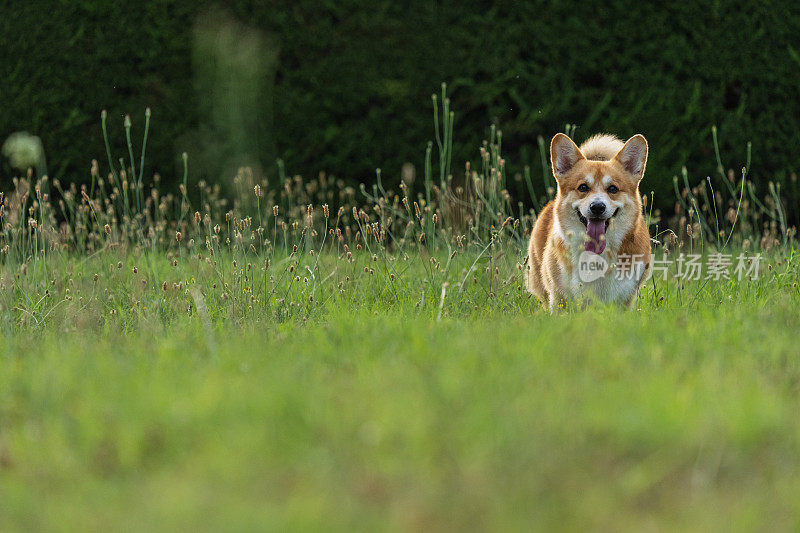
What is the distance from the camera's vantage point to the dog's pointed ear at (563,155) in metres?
5.25

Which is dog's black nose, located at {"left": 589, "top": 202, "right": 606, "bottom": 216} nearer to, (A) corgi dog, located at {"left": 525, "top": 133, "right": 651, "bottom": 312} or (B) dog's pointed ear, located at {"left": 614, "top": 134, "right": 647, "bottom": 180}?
(A) corgi dog, located at {"left": 525, "top": 133, "right": 651, "bottom": 312}

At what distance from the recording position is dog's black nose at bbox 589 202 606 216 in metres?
4.91

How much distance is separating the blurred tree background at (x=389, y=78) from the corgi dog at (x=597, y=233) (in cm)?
216

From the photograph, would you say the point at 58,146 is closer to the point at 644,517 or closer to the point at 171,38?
the point at 171,38

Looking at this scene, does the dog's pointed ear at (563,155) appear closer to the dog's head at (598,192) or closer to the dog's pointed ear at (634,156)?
the dog's head at (598,192)

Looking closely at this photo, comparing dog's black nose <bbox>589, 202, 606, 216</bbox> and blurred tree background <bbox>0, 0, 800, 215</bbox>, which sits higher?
blurred tree background <bbox>0, 0, 800, 215</bbox>

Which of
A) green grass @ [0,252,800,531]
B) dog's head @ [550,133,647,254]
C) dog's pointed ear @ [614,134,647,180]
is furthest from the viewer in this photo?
dog's pointed ear @ [614,134,647,180]

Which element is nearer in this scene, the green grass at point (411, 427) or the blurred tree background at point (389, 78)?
the green grass at point (411, 427)

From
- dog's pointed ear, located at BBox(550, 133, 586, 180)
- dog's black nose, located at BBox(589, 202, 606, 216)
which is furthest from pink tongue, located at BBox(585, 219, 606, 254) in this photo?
dog's pointed ear, located at BBox(550, 133, 586, 180)

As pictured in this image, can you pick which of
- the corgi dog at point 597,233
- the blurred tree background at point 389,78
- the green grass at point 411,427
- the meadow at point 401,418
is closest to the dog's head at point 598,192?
the corgi dog at point 597,233

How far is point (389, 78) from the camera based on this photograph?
7.42 meters

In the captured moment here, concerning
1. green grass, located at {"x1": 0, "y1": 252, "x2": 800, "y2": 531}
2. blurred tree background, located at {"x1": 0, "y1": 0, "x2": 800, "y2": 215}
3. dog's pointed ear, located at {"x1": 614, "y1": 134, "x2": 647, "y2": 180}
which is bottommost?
green grass, located at {"x1": 0, "y1": 252, "x2": 800, "y2": 531}

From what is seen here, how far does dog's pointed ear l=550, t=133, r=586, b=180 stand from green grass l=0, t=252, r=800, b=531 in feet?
4.23

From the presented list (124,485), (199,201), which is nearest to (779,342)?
(124,485)
